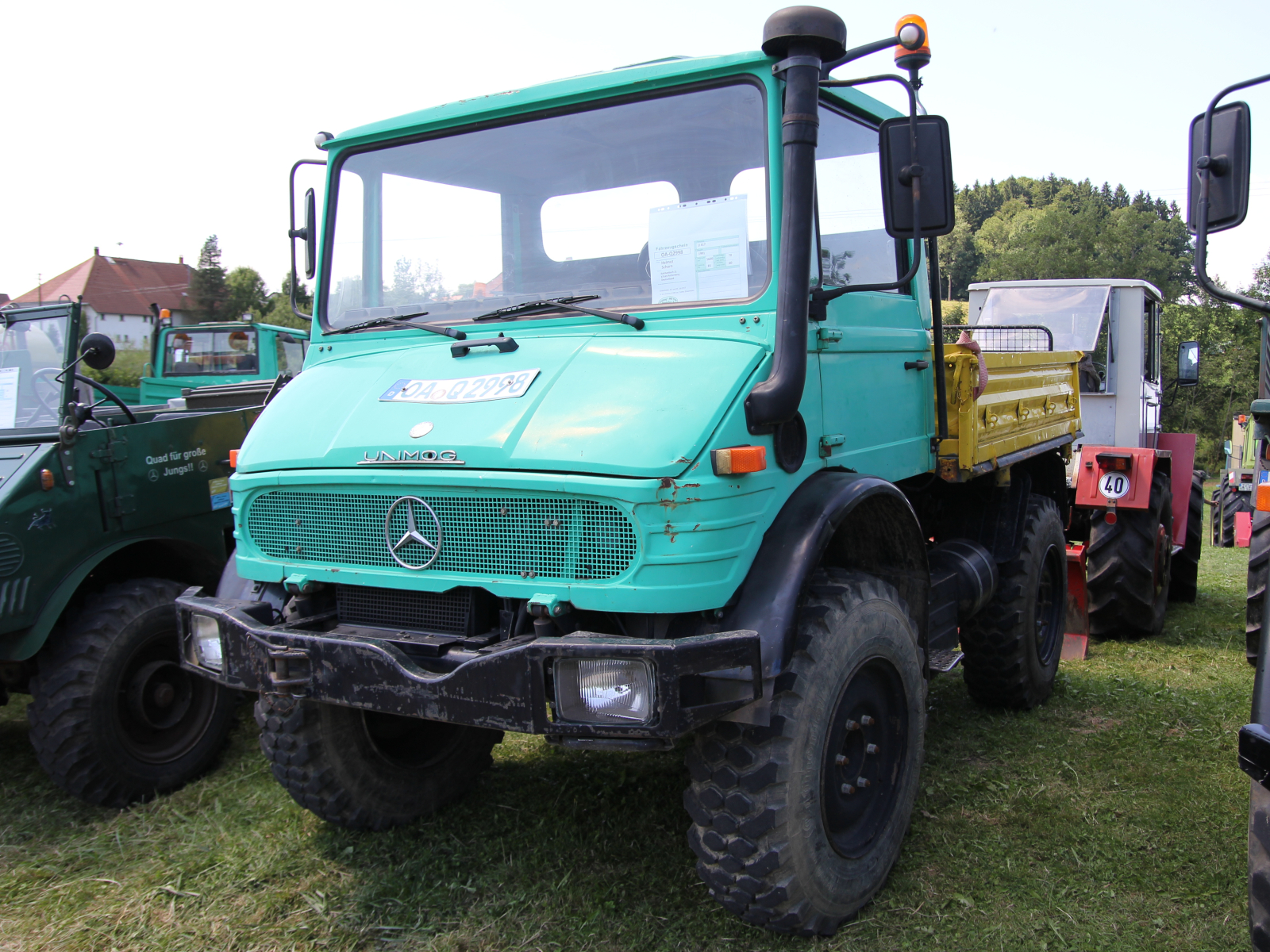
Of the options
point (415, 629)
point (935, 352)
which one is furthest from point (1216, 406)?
point (415, 629)

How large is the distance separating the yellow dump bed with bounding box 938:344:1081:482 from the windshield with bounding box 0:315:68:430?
406 centimetres

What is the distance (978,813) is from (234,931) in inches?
110

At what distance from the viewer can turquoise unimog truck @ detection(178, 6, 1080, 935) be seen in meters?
2.47

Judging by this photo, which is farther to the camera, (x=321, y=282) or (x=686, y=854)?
(x=321, y=282)

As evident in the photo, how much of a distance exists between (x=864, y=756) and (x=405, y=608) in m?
1.57

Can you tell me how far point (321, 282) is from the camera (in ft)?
12.2

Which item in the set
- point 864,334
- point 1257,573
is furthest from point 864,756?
point 1257,573

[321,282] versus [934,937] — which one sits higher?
[321,282]

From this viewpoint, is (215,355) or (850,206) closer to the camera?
(850,206)

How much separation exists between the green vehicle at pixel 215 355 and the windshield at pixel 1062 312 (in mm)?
7438

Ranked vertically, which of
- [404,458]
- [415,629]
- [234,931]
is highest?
[404,458]

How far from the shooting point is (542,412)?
2.64 metres

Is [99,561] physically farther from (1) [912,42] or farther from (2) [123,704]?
(1) [912,42]

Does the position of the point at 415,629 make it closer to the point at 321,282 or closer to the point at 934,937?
the point at 321,282
